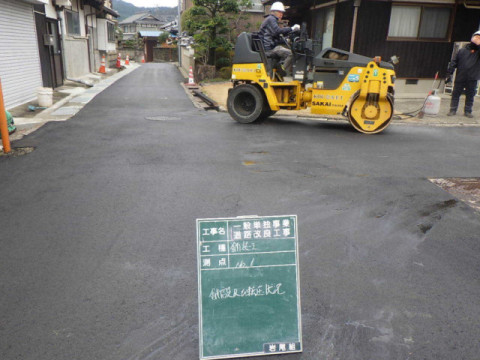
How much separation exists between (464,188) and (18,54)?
12909 millimetres

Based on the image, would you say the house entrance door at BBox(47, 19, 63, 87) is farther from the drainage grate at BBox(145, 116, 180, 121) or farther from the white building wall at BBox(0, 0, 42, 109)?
the drainage grate at BBox(145, 116, 180, 121)

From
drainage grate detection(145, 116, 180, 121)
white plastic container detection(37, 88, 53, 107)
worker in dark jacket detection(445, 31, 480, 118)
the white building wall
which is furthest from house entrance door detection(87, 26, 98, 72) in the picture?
worker in dark jacket detection(445, 31, 480, 118)

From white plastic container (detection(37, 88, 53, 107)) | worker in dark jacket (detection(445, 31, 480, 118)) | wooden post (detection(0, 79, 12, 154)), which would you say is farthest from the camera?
white plastic container (detection(37, 88, 53, 107))

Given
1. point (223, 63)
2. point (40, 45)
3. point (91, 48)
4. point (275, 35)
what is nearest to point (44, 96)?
point (40, 45)

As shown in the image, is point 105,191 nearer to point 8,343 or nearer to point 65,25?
point 8,343

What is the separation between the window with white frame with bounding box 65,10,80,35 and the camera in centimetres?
1990

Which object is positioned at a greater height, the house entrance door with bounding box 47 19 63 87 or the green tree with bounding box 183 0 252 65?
the green tree with bounding box 183 0 252 65

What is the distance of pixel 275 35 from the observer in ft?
32.8

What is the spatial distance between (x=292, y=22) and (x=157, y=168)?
1993 cm

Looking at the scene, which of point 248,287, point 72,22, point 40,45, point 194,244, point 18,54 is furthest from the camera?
point 72,22

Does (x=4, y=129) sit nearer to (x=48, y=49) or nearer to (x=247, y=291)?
(x=247, y=291)

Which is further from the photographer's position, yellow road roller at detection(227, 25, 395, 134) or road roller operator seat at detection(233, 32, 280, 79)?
road roller operator seat at detection(233, 32, 280, 79)

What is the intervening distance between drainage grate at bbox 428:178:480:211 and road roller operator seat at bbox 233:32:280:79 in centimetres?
531

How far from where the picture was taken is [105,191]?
18.0 ft
